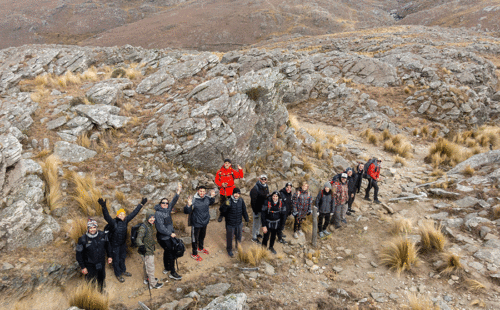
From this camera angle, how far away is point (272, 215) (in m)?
6.95

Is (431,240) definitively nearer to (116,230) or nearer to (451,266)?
(451,266)

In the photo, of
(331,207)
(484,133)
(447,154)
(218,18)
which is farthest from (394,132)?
(218,18)

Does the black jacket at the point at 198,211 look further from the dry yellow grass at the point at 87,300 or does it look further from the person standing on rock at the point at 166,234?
the dry yellow grass at the point at 87,300

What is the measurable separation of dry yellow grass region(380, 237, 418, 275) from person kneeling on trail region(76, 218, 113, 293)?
22.0ft

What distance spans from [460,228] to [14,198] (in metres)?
11.6

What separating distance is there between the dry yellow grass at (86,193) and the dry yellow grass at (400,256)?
7642 mm

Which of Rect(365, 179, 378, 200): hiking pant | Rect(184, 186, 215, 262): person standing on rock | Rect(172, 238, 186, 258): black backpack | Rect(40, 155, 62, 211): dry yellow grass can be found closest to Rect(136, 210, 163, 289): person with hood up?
Rect(172, 238, 186, 258): black backpack

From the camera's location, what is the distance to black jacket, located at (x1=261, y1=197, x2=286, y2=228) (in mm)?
6907

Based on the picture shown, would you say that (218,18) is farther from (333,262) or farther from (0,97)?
(333,262)

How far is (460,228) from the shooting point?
7402 mm

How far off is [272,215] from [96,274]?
13.9ft

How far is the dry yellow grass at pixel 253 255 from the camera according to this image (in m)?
6.58

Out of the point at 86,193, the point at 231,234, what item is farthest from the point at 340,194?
the point at 86,193

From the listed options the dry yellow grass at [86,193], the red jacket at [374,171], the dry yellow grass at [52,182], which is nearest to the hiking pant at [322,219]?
the red jacket at [374,171]
